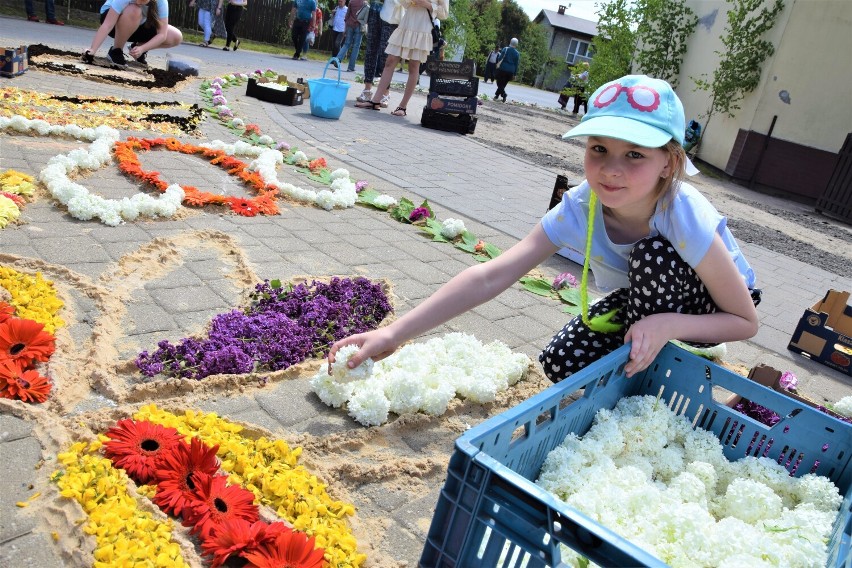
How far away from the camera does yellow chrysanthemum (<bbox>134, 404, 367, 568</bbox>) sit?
1898mm

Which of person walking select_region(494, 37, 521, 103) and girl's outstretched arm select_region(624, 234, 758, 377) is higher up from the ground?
person walking select_region(494, 37, 521, 103)

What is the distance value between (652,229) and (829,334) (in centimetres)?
267

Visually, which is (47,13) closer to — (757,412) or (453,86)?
(453,86)

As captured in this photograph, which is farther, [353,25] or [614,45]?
[614,45]

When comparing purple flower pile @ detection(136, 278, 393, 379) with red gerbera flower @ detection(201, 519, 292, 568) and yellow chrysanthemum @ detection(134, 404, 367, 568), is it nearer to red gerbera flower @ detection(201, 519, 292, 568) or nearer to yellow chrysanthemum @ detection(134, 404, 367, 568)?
yellow chrysanthemum @ detection(134, 404, 367, 568)

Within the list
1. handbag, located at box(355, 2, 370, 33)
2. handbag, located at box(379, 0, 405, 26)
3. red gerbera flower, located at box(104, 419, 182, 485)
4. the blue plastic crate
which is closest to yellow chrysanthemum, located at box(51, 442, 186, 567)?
red gerbera flower, located at box(104, 419, 182, 485)

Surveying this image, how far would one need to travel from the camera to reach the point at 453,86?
10969 mm

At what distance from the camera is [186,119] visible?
23.1 feet

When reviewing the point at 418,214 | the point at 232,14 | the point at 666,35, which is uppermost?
the point at 666,35

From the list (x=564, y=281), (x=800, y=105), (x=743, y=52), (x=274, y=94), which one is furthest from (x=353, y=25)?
(x=564, y=281)

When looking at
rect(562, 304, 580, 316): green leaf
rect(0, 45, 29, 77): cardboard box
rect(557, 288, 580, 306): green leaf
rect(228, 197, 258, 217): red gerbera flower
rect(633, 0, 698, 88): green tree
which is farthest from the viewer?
rect(633, 0, 698, 88): green tree

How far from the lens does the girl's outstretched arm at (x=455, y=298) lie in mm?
2062

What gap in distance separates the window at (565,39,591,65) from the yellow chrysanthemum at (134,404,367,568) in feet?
211

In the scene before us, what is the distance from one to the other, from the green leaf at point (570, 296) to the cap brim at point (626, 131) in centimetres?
248
